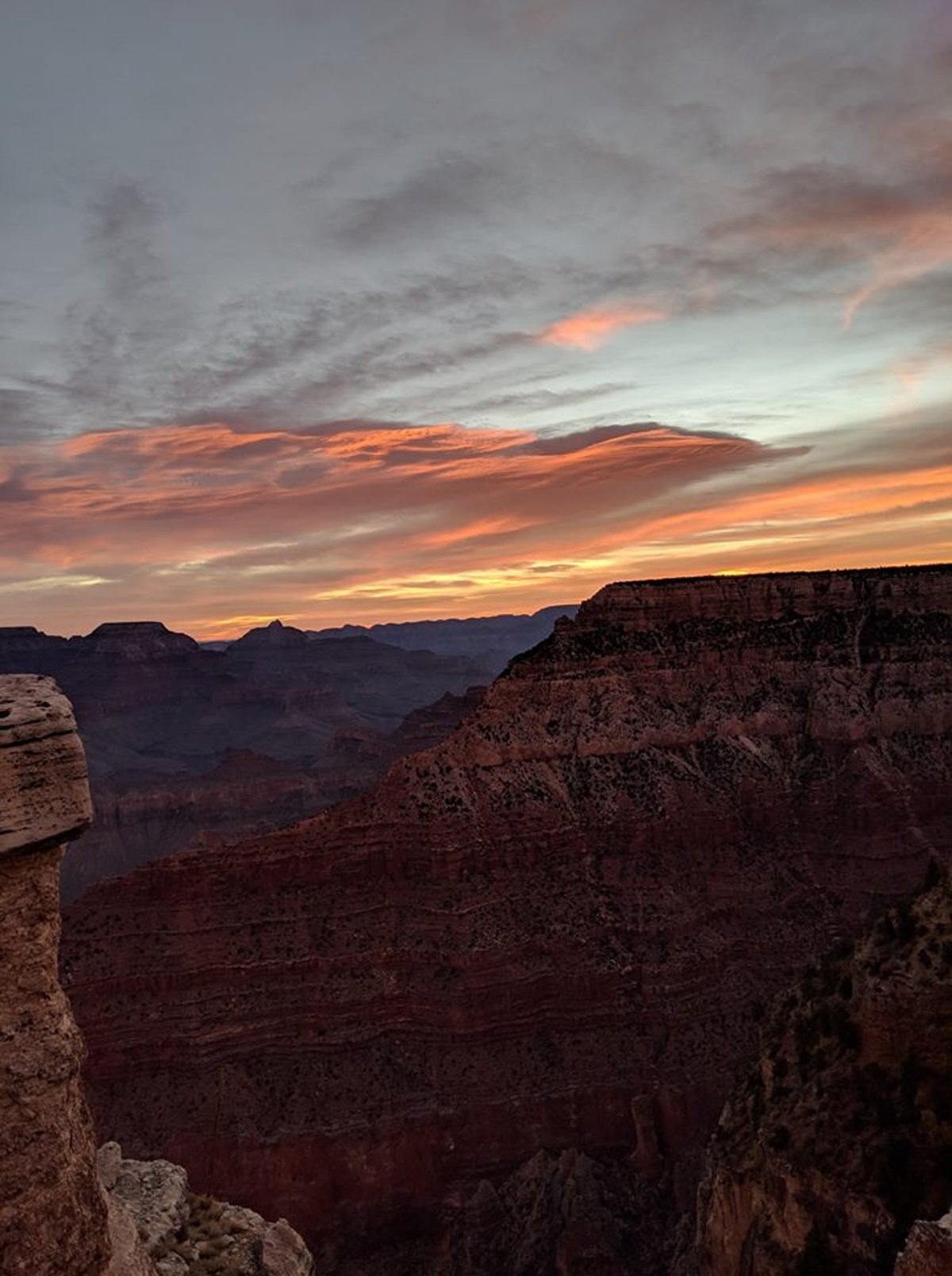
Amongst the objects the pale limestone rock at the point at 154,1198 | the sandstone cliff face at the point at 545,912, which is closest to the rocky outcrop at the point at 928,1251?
the pale limestone rock at the point at 154,1198

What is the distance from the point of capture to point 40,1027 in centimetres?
1194

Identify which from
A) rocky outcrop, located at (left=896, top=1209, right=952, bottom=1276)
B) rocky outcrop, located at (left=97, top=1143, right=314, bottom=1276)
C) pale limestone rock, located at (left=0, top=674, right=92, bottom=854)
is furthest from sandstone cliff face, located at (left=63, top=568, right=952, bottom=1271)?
pale limestone rock, located at (left=0, top=674, right=92, bottom=854)

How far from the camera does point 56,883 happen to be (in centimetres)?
1236

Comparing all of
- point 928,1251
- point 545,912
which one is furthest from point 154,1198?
point 545,912

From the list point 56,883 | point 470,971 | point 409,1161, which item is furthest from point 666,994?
point 56,883

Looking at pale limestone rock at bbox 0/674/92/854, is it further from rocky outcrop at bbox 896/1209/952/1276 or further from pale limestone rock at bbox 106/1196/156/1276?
rocky outcrop at bbox 896/1209/952/1276

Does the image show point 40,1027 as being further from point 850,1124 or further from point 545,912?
point 545,912

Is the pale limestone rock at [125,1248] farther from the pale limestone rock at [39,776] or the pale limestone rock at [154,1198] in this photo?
the pale limestone rock at [39,776]

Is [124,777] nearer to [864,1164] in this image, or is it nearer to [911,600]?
[911,600]

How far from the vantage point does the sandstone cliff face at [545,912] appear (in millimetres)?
47156

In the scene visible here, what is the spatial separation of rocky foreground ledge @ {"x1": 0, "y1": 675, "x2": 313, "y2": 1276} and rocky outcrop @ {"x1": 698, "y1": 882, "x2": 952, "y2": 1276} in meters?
17.3

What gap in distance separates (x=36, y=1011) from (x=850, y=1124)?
20.5 meters

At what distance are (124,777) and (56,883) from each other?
184 meters

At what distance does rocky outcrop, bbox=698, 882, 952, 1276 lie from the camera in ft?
70.0
